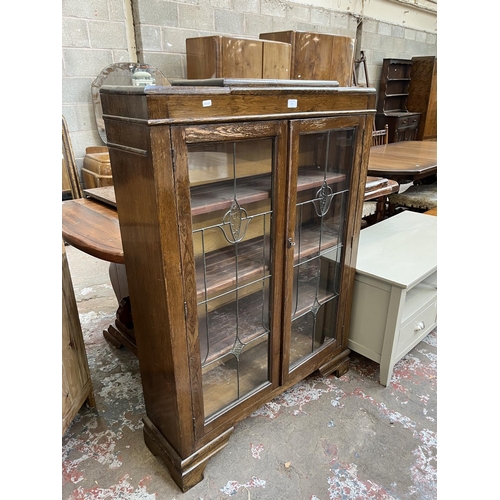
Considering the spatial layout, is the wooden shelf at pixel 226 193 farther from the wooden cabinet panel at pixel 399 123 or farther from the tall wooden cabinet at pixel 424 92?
the tall wooden cabinet at pixel 424 92

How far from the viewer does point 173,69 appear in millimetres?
3180

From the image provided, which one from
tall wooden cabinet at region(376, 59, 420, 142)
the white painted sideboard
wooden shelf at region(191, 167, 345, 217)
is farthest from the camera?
tall wooden cabinet at region(376, 59, 420, 142)

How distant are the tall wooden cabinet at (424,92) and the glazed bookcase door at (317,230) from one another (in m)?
5.29

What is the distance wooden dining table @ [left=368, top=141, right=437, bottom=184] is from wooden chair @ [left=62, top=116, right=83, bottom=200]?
8.11 feet

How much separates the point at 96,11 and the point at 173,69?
69 cm

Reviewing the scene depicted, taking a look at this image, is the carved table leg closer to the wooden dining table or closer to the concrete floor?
the concrete floor

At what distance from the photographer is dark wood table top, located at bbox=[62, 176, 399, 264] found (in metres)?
1.42

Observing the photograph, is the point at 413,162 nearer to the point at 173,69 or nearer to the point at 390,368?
the point at 390,368

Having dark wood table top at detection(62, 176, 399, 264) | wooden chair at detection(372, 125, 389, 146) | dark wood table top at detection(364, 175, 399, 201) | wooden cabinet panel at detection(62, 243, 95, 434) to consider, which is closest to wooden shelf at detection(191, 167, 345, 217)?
dark wood table top at detection(62, 176, 399, 264)

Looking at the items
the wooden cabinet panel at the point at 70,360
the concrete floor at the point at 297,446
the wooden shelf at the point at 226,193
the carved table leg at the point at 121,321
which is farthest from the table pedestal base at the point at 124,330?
the wooden shelf at the point at 226,193

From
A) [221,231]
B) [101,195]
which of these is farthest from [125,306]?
[221,231]

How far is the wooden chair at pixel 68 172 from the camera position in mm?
3090

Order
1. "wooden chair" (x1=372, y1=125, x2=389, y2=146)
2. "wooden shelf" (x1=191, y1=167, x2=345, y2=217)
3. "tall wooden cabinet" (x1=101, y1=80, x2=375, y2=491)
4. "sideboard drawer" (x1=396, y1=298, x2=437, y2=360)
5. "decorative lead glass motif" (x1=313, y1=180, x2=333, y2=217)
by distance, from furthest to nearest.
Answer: "wooden chair" (x1=372, y1=125, x2=389, y2=146) < "sideboard drawer" (x1=396, y1=298, x2=437, y2=360) < "decorative lead glass motif" (x1=313, y1=180, x2=333, y2=217) < "wooden shelf" (x1=191, y1=167, x2=345, y2=217) < "tall wooden cabinet" (x1=101, y1=80, x2=375, y2=491)

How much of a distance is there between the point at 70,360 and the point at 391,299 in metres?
1.38
